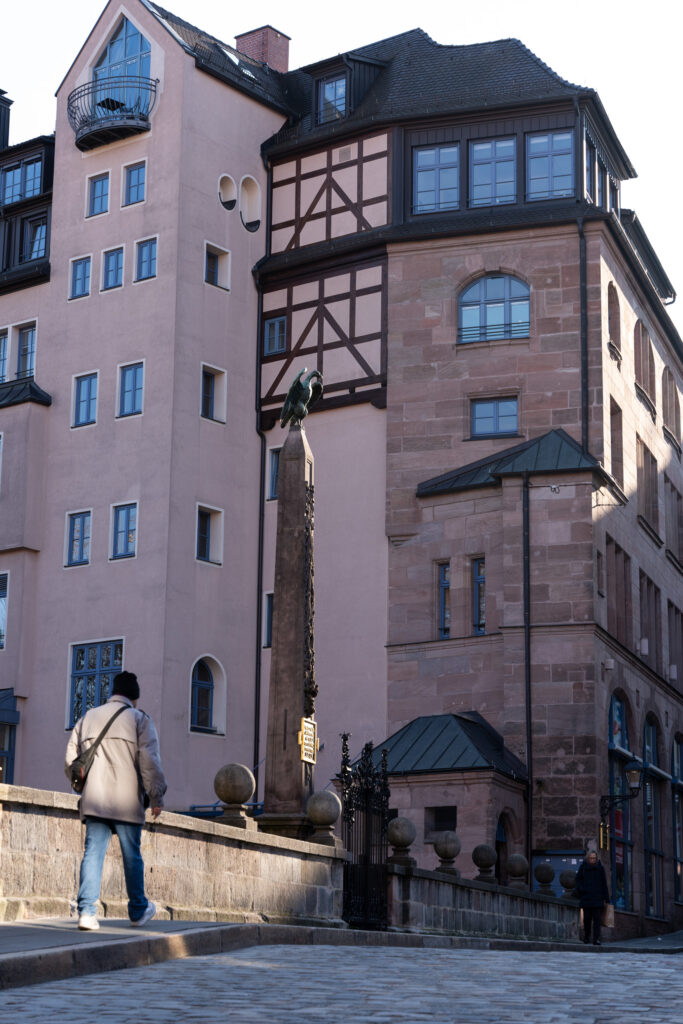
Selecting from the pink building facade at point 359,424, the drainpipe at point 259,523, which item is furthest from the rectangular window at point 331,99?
the drainpipe at point 259,523

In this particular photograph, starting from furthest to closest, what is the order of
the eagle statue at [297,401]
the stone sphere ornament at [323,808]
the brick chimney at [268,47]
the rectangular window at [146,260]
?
1. the brick chimney at [268,47]
2. the rectangular window at [146,260]
3. the eagle statue at [297,401]
4. the stone sphere ornament at [323,808]

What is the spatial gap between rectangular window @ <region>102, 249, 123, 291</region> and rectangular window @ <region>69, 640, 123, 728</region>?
9139 millimetres

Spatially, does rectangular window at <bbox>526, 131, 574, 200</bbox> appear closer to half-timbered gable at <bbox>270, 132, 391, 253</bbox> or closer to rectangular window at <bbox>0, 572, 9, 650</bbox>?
half-timbered gable at <bbox>270, 132, 391, 253</bbox>

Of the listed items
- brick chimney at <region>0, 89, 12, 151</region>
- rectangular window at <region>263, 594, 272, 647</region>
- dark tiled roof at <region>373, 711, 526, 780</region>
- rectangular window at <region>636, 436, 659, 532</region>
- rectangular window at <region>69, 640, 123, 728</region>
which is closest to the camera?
dark tiled roof at <region>373, 711, 526, 780</region>

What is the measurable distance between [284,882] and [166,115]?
91.7 feet

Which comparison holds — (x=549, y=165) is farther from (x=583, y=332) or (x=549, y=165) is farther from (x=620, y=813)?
(x=620, y=813)

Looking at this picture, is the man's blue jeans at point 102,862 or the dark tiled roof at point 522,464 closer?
the man's blue jeans at point 102,862

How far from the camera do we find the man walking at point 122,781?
36.3ft

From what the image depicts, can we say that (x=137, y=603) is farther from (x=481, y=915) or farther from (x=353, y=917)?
(x=353, y=917)

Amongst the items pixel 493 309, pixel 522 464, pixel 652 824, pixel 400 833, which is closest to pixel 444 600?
pixel 522 464

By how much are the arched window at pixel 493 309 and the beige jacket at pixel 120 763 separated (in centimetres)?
2796

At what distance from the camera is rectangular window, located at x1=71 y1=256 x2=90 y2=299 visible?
1644 inches

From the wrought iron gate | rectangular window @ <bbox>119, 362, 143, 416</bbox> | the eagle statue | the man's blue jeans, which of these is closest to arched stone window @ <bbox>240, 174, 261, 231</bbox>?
rectangular window @ <bbox>119, 362, 143, 416</bbox>

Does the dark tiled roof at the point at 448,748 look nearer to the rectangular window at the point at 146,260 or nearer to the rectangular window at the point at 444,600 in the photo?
the rectangular window at the point at 444,600
